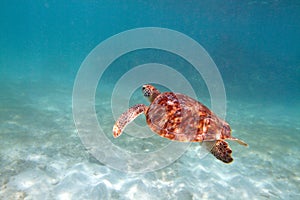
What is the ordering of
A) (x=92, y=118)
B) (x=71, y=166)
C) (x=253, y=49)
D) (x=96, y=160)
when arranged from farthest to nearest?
(x=253, y=49), (x=92, y=118), (x=96, y=160), (x=71, y=166)

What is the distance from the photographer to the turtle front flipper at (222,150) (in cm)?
374

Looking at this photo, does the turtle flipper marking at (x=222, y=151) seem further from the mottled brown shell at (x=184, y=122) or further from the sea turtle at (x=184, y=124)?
the mottled brown shell at (x=184, y=122)

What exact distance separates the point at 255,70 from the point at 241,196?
71.5 ft

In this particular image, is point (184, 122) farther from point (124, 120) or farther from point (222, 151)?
point (124, 120)

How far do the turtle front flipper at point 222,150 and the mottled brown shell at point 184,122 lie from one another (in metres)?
0.13

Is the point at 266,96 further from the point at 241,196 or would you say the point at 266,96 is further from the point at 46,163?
the point at 46,163

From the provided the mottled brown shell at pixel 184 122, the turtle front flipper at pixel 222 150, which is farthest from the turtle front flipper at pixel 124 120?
the turtle front flipper at pixel 222 150

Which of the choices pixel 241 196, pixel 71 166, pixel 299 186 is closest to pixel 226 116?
pixel 299 186

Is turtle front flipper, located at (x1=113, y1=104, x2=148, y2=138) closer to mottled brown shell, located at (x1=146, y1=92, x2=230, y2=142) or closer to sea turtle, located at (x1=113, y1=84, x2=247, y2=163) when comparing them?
sea turtle, located at (x1=113, y1=84, x2=247, y2=163)

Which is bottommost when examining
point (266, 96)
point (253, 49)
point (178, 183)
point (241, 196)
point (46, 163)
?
point (46, 163)

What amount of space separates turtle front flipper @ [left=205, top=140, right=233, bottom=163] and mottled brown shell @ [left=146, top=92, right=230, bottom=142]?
133mm

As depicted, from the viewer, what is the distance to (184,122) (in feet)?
13.4

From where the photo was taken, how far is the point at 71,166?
6035mm

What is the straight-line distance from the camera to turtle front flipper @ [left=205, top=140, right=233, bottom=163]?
374 cm
